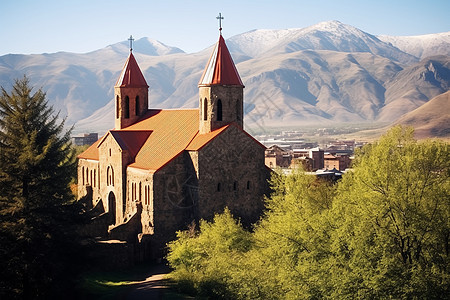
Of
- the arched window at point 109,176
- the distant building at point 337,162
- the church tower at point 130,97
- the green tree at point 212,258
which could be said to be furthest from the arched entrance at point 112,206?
the distant building at point 337,162

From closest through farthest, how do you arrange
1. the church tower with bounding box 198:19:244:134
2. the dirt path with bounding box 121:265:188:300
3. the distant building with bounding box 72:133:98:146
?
the dirt path with bounding box 121:265:188:300
the church tower with bounding box 198:19:244:134
the distant building with bounding box 72:133:98:146

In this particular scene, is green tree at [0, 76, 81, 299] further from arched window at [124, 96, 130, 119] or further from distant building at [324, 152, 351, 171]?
A: distant building at [324, 152, 351, 171]

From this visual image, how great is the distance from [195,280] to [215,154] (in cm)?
1384

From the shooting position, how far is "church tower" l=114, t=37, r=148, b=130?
223ft

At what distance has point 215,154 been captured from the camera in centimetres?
5338

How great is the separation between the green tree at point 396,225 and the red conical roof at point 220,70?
18.9m

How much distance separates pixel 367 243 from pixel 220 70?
80.9 ft

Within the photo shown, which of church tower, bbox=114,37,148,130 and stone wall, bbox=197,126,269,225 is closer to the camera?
stone wall, bbox=197,126,269,225

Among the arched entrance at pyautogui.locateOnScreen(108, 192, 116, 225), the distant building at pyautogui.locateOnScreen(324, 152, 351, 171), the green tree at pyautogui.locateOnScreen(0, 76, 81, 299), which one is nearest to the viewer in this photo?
the green tree at pyautogui.locateOnScreen(0, 76, 81, 299)

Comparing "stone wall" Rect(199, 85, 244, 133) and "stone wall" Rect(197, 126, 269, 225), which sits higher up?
"stone wall" Rect(199, 85, 244, 133)

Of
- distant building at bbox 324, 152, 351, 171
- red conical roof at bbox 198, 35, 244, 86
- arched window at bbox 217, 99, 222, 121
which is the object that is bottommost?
distant building at bbox 324, 152, 351, 171

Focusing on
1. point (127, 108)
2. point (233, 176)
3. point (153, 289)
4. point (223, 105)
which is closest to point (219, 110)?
point (223, 105)

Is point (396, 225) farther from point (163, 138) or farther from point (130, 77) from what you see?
point (130, 77)

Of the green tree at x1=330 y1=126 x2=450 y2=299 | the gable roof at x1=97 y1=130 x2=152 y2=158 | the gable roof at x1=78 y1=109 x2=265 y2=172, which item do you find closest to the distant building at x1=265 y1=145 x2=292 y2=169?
the gable roof at x1=78 y1=109 x2=265 y2=172
